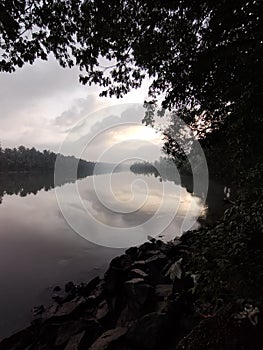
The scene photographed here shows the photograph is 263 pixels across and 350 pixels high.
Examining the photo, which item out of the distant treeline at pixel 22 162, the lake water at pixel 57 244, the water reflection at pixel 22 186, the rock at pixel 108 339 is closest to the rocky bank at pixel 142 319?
the rock at pixel 108 339

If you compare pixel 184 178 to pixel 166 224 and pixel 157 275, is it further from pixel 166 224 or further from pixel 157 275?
pixel 157 275

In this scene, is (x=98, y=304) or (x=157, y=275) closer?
(x=98, y=304)

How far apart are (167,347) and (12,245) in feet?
53.5

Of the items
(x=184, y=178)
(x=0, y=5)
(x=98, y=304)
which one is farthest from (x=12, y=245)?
(x=184, y=178)

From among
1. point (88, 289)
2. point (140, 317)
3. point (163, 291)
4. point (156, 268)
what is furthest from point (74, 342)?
point (156, 268)

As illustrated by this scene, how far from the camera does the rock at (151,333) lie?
5.01m

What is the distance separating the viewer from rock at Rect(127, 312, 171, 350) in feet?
16.4

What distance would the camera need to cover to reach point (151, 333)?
17.0 ft

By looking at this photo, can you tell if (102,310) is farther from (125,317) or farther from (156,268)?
(156,268)

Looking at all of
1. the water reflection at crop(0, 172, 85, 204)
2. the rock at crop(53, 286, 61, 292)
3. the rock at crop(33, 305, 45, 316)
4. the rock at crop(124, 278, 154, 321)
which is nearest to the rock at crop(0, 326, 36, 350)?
the rock at crop(33, 305, 45, 316)

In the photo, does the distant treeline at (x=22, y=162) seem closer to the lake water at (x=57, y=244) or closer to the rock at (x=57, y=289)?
the lake water at (x=57, y=244)

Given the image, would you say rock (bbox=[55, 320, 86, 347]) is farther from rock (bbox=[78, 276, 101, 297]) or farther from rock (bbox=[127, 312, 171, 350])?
rock (bbox=[78, 276, 101, 297])

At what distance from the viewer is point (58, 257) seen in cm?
1580

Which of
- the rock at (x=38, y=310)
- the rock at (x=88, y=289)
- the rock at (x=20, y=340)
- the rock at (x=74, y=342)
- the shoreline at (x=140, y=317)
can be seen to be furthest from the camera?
the rock at (x=88, y=289)
